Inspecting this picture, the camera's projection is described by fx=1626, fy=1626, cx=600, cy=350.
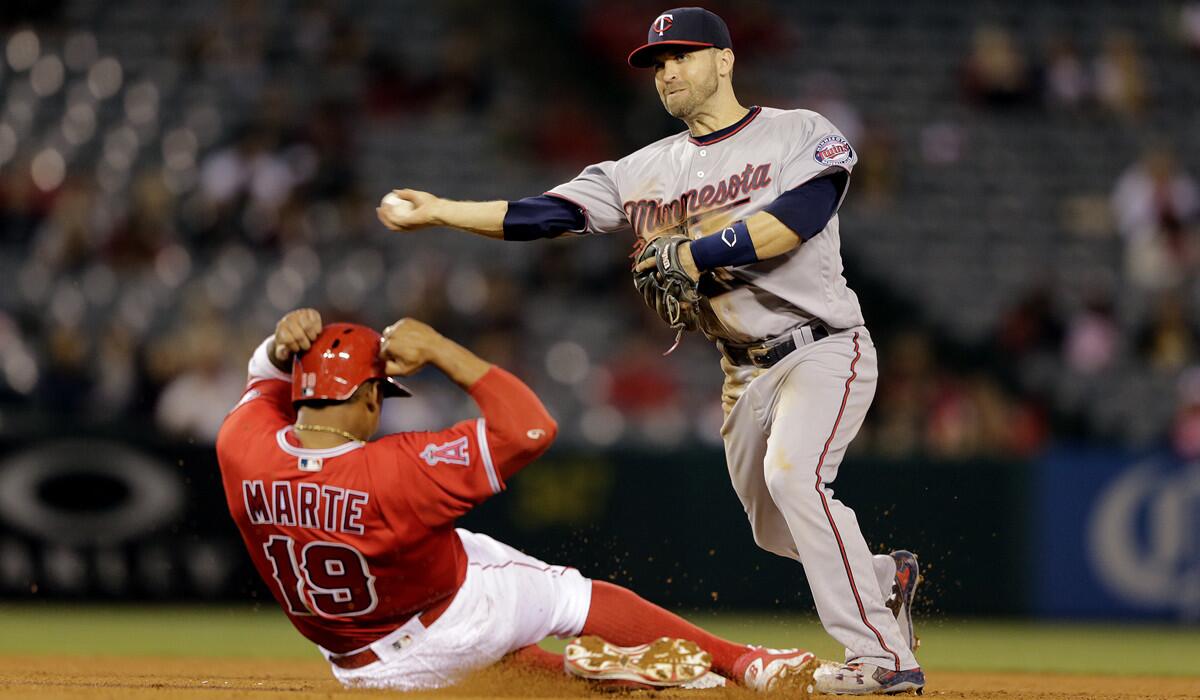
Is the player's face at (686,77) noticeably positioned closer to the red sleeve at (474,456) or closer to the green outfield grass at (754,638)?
the red sleeve at (474,456)

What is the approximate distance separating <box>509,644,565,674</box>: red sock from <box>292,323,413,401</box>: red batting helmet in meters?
0.97

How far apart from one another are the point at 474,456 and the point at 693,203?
1289 millimetres

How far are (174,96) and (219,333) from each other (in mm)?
3564

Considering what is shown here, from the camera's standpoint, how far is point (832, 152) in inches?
202

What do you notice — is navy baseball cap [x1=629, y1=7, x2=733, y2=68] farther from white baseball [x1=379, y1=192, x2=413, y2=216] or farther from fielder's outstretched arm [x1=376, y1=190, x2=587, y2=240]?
white baseball [x1=379, y1=192, x2=413, y2=216]

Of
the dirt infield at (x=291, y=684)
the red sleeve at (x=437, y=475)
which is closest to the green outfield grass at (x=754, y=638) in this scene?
the dirt infield at (x=291, y=684)

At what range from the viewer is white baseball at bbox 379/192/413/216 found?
5.31m

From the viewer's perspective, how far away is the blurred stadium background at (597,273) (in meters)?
9.84

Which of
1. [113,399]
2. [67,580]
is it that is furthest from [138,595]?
[113,399]

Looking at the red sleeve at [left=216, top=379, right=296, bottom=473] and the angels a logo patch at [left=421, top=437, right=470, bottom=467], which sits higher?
the red sleeve at [left=216, top=379, right=296, bottom=473]

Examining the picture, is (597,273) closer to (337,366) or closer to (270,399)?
(270,399)

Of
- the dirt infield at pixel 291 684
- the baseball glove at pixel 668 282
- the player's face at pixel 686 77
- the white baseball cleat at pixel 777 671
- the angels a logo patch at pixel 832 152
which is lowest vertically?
the dirt infield at pixel 291 684

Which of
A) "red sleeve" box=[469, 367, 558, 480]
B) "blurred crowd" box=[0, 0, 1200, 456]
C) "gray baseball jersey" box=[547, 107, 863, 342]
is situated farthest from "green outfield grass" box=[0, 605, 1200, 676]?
"red sleeve" box=[469, 367, 558, 480]

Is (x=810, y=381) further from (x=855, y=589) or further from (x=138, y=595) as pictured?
(x=138, y=595)
